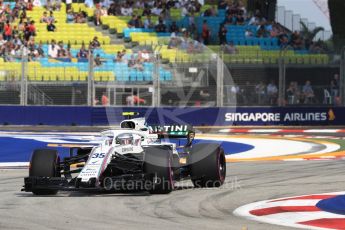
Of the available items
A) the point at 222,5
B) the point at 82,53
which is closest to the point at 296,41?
the point at 222,5

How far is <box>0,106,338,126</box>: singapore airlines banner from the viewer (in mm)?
30891

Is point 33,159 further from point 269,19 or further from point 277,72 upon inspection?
point 269,19

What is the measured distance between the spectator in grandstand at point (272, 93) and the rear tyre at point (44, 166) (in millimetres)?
18881

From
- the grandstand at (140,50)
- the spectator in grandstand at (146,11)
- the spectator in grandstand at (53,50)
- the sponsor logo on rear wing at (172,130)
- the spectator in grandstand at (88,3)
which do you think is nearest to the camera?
the sponsor logo on rear wing at (172,130)

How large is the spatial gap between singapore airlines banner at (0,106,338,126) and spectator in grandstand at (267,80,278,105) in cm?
31

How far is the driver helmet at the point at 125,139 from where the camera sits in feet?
42.5

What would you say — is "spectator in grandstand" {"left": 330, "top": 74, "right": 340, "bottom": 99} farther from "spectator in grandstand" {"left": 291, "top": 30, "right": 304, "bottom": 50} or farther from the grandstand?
"spectator in grandstand" {"left": 291, "top": 30, "right": 304, "bottom": 50}

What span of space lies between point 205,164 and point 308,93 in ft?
60.1

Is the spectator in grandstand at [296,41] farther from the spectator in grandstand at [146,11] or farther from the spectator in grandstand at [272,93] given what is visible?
the spectator in grandstand at [146,11]

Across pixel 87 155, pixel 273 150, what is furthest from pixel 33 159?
pixel 273 150

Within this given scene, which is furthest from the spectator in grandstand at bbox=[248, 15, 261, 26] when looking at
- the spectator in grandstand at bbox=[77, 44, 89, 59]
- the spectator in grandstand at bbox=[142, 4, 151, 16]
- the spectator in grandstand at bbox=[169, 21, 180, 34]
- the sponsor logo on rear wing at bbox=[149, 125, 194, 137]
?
the sponsor logo on rear wing at bbox=[149, 125, 194, 137]

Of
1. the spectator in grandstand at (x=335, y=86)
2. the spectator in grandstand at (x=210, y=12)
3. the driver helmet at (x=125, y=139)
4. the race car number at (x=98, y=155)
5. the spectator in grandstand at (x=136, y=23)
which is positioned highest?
the spectator in grandstand at (x=210, y=12)

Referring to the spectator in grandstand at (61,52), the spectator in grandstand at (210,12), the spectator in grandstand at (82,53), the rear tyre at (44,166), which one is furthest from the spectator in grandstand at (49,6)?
the rear tyre at (44,166)

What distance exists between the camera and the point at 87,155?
13094mm
